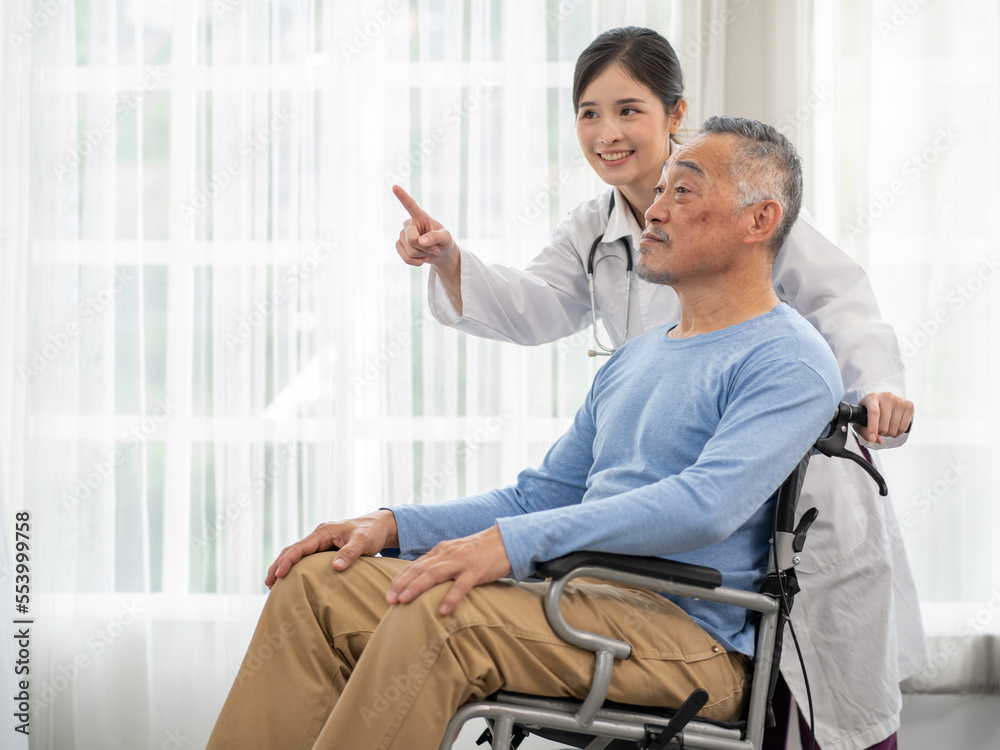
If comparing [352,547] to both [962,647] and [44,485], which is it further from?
[962,647]

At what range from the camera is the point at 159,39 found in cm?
240

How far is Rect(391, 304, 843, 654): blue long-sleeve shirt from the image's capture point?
107cm

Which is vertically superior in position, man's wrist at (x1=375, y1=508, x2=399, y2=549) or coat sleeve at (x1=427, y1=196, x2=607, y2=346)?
coat sleeve at (x1=427, y1=196, x2=607, y2=346)

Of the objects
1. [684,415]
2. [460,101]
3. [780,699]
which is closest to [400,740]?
[684,415]

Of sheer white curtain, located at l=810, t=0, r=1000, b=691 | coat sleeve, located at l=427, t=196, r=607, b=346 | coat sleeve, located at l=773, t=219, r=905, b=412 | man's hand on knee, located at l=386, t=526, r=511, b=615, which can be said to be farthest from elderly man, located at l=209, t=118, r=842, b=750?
sheer white curtain, located at l=810, t=0, r=1000, b=691

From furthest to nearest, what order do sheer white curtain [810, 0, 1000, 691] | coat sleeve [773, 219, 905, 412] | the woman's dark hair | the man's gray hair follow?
sheer white curtain [810, 0, 1000, 691] → the woman's dark hair → coat sleeve [773, 219, 905, 412] → the man's gray hair

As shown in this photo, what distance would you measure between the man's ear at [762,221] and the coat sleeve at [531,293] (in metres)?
0.54

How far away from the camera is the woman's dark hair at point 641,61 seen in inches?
65.1

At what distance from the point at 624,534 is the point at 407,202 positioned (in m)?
0.77

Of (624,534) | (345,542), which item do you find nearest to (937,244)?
(624,534)

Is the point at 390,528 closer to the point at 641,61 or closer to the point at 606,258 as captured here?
the point at 606,258

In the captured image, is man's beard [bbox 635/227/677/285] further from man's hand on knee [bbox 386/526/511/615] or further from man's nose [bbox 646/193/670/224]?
man's hand on knee [bbox 386/526/511/615]

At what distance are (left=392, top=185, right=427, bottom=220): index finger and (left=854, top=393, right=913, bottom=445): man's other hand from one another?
836 mm

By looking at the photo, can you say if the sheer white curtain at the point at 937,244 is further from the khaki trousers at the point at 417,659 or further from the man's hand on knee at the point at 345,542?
the man's hand on knee at the point at 345,542
